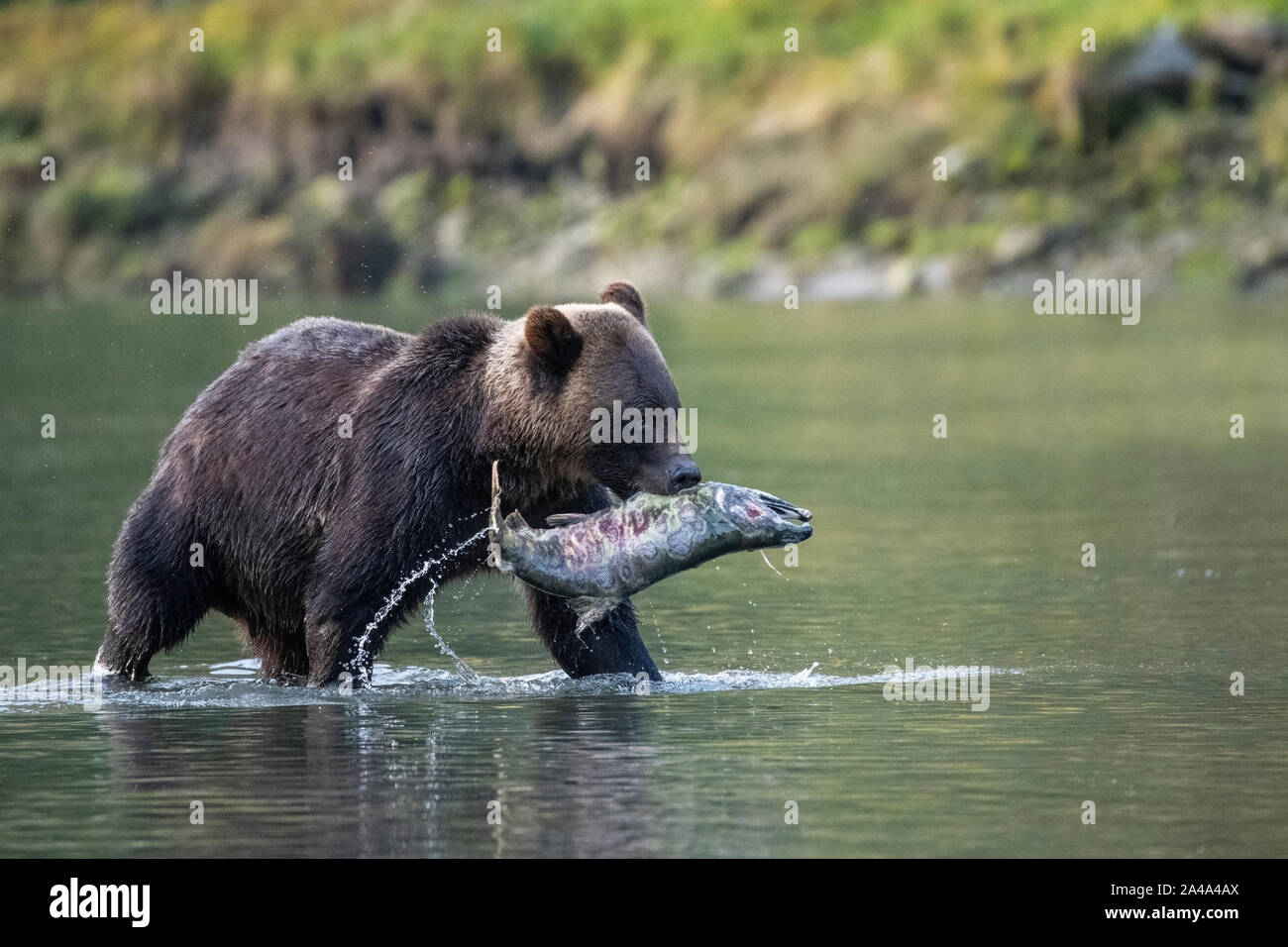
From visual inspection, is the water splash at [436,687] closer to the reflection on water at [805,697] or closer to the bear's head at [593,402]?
the reflection on water at [805,697]

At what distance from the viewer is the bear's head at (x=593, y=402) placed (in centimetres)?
1146

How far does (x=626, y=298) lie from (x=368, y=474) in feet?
5.15

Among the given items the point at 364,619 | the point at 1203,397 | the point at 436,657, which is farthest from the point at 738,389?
the point at 364,619

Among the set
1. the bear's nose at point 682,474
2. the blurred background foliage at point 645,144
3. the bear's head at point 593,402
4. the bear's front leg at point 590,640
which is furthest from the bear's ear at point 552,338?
the blurred background foliage at point 645,144

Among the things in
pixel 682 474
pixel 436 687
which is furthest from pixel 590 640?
pixel 682 474

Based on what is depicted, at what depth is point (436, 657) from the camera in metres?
14.3

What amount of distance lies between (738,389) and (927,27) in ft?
116

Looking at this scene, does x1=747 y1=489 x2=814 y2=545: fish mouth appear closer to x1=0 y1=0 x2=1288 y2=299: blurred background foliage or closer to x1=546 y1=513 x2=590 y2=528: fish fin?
x1=546 y1=513 x2=590 y2=528: fish fin

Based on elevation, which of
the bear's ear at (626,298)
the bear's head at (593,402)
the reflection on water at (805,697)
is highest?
the bear's ear at (626,298)

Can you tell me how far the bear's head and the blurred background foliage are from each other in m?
39.6

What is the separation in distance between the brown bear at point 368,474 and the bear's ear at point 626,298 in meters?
0.01

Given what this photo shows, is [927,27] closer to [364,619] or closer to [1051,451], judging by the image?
[1051,451]

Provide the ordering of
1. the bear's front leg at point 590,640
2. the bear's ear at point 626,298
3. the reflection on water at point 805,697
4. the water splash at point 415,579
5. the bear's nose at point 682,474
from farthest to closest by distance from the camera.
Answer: the bear's front leg at point 590,640 < the bear's ear at point 626,298 < the water splash at point 415,579 < the bear's nose at point 682,474 < the reflection on water at point 805,697

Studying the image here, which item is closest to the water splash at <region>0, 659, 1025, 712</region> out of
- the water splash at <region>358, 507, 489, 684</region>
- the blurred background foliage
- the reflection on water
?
the reflection on water
